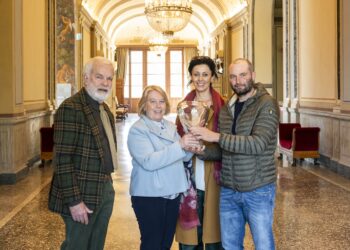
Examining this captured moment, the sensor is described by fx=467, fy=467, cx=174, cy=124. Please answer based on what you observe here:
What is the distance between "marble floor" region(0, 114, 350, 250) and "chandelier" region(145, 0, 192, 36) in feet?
19.9

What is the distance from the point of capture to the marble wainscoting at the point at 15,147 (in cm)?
777

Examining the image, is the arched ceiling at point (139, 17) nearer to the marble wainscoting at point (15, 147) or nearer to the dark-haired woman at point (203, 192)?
the marble wainscoting at point (15, 147)

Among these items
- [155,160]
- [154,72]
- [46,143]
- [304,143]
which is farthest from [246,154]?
[154,72]

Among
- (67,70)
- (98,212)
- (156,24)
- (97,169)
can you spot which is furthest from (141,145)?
(156,24)

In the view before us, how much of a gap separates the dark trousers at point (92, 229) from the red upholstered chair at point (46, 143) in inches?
278

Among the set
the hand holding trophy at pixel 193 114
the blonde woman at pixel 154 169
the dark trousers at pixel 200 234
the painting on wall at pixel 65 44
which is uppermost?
the painting on wall at pixel 65 44

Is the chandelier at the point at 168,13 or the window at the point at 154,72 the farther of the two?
the window at the point at 154,72

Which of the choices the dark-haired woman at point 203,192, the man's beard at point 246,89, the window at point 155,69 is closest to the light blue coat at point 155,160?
the dark-haired woman at point 203,192

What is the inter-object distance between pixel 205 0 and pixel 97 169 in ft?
61.0

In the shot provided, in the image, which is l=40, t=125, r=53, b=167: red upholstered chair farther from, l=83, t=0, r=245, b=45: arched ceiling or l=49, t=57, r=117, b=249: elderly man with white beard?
l=83, t=0, r=245, b=45: arched ceiling

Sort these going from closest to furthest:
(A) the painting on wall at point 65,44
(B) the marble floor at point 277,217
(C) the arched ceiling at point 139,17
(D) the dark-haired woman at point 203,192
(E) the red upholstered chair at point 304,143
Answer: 1. (D) the dark-haired woman at point 203,192
2. (B) the marble floor at point 277,217
3. (E) the red upholstered chair at point 304,143
4. (A) the painting on wall at point 65,44
5. (C) the arched ceiling at point 139,17

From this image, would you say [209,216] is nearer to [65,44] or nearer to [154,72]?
[65,44]

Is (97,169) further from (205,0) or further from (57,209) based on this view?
(205,0)

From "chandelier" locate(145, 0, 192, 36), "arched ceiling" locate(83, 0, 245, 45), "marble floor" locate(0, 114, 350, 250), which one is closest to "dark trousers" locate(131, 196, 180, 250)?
"marble floor" locate(0, 114, 350, 250)
